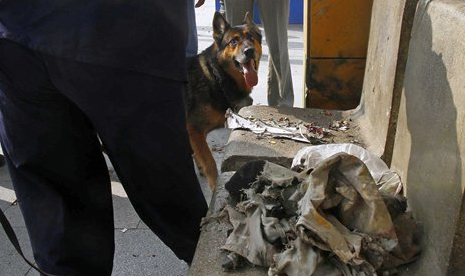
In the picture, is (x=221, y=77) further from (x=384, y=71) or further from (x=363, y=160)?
(x=363, y=160)

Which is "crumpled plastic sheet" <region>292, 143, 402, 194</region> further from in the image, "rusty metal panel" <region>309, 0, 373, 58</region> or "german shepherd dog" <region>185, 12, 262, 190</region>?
"german shepherd dog" <region>185, 12, 262, 190</region>

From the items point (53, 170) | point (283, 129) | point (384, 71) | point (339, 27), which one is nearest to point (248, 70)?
point (339, 27)

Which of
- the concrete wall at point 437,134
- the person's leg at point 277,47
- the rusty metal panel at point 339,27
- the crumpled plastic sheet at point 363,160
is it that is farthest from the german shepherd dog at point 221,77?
the concrete wall at point 437,134

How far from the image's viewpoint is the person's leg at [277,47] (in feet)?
13.5

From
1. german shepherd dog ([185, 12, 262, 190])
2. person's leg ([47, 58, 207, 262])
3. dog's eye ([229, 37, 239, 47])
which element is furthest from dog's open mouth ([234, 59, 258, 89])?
person's leg ([47, 58, 207, 262])

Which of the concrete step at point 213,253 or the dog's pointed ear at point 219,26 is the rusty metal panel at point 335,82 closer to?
the dog's pointed ear at point 219,26

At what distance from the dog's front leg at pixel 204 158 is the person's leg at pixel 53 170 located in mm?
1483

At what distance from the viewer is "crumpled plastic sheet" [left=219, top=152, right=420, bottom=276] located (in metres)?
1.58

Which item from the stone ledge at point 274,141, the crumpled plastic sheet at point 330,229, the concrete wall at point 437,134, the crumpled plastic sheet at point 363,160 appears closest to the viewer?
the concrete wall at point 437,134

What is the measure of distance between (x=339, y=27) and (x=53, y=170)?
2.30 meters

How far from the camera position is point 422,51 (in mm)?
1938

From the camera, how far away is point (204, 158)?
3584 mm

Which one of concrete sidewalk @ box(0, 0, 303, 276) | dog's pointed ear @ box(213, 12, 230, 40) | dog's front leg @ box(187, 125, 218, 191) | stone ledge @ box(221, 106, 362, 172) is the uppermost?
dog's pointed ear @ box(213, 12, 230, 40)

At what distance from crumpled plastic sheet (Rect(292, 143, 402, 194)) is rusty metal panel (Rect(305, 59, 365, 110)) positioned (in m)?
1.15
